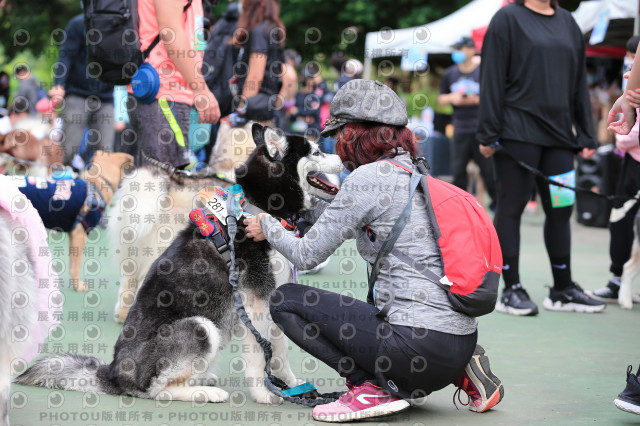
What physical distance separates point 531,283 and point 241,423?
4400 mm

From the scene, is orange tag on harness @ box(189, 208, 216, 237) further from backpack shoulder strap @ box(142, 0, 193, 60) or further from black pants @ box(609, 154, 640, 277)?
black pants @ box(609, 154, 640, 277)

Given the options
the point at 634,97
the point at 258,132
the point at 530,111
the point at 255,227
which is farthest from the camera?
the point at 530,111

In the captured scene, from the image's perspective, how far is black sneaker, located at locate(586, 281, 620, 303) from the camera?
21.0ft

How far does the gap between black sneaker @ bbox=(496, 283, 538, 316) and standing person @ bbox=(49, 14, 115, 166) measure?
4476 mm

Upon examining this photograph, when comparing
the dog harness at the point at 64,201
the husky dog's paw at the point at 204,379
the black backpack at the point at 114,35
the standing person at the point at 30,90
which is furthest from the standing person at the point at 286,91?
the standing person at the point at 30,90

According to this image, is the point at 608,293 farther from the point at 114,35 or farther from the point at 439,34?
the point at 439,34

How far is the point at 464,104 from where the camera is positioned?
10.8m

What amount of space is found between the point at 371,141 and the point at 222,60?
374 cm

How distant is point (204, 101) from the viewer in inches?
193

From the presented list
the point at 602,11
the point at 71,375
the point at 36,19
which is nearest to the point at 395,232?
the point at 71,375

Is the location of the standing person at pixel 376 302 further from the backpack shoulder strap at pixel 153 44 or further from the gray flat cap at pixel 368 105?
the backpack shoulder strap at pixel 153 44

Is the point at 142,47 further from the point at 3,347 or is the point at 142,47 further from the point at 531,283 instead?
the point at 531,283

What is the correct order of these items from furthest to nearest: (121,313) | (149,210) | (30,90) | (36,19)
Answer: (36,19) → (30,90) → (121,313) → (149,210)

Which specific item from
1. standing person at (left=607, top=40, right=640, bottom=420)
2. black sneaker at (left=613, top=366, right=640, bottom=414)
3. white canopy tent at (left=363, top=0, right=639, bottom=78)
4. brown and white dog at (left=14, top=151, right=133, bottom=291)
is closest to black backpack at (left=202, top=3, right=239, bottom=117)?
brown and white dog at (left=14, top=151, right=133, bottom=291)
